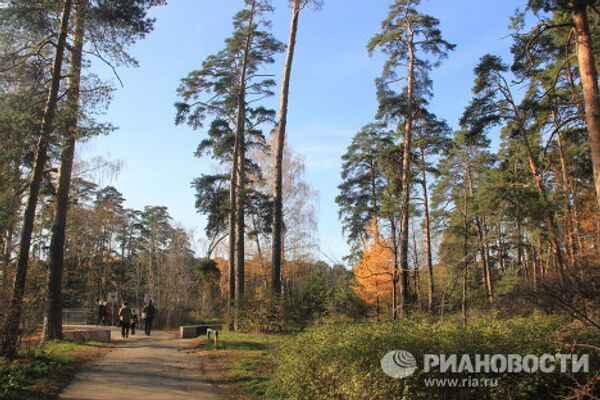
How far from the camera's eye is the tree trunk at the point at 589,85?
743cm

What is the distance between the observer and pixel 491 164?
32125mm

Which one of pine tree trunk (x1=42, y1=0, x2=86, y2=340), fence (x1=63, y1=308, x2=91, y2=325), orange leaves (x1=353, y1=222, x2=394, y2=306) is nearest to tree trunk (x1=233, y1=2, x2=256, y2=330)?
pine tree trunk (x1=42, y1=0, x2=86, y2=340)

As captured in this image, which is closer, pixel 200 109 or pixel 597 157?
pixel 597 157

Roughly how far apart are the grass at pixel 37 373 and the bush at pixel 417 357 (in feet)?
13.4

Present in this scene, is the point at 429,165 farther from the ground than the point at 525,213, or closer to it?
farther from the ground

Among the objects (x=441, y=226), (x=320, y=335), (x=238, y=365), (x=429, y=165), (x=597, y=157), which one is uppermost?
(x=429, y=165)

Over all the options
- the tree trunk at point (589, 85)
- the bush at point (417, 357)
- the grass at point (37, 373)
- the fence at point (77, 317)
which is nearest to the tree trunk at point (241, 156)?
the grass at point (37, 373)

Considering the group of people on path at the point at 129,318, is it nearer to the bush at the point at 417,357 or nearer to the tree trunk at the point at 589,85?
the bush at the point at 417,357

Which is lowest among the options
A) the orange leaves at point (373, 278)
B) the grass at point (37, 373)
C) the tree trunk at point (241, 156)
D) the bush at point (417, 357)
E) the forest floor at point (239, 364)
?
the forest floor at point (239, 364)

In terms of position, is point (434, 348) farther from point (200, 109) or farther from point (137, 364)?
point (200, 109)

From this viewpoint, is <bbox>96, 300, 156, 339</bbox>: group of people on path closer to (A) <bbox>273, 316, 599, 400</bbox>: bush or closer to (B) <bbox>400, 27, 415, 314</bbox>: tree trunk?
(B) <bbox>400, 27, 415, 314</bbox>: tree trunk

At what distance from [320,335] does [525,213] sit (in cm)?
884

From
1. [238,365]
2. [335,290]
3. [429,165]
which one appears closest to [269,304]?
[238,365]

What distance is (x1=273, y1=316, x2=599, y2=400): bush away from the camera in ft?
19.3
